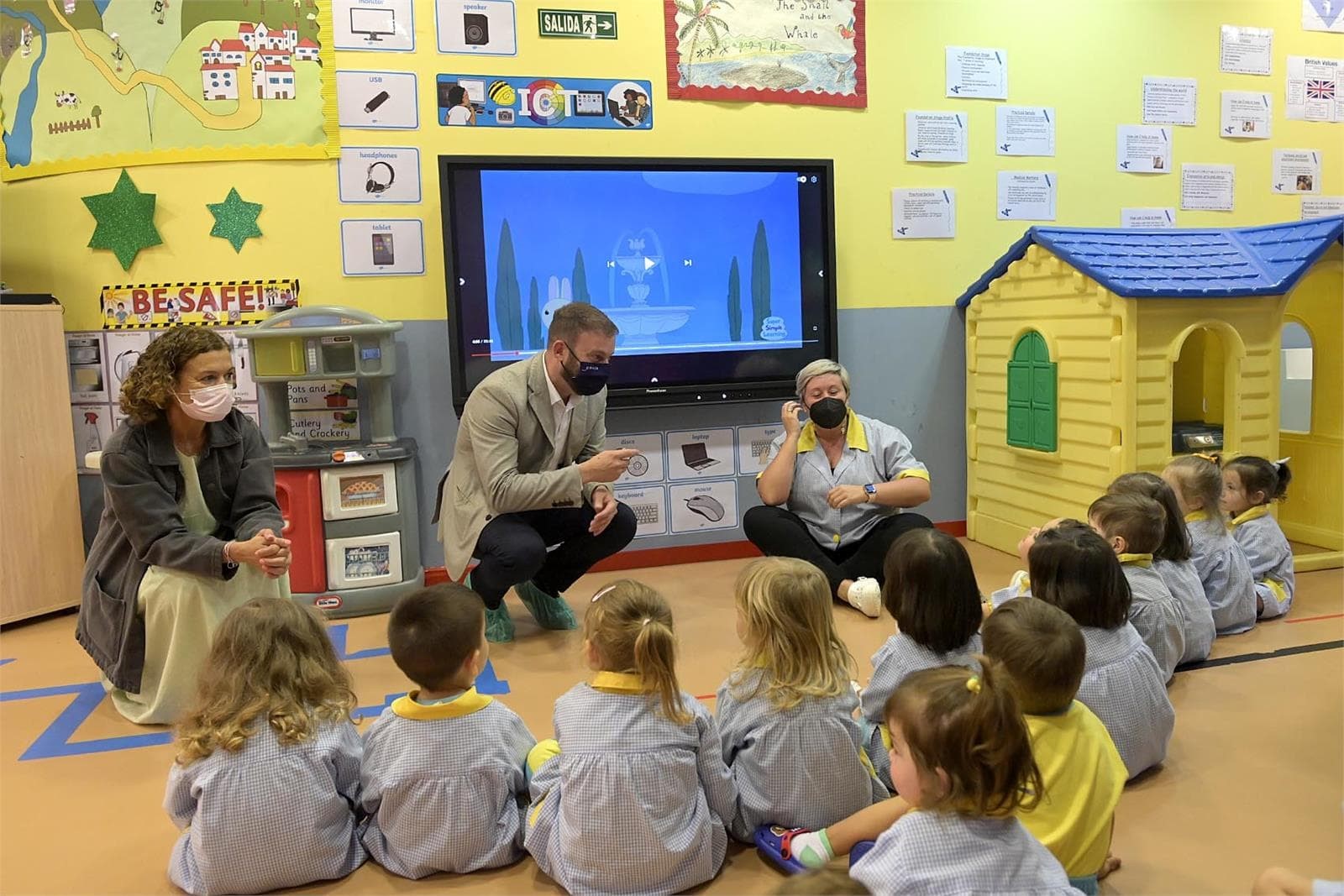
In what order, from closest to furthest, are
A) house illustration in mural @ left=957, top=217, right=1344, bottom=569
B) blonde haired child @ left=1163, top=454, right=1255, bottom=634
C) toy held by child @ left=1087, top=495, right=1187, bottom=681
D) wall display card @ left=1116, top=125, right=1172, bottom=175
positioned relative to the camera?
toy held by child @ left=1087, top=495, right=1187, bottom=681
blonde haired child @ left=1163, top=454, right=1255, bottom=634
house illustration in mural @ left=957, top=217, right=1344, bottom=569
wall display card @ left=1116, top=125, right=1172, bottom=175

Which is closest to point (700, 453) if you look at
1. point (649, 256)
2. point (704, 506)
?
point (704, 506)

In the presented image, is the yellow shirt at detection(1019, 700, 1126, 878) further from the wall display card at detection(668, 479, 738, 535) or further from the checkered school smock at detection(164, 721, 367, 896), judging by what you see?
the wall display card at detection(668, 479, 738, 535)

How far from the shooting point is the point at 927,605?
81.7 inches

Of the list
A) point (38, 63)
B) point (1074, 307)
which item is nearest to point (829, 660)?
point (1074, 307)

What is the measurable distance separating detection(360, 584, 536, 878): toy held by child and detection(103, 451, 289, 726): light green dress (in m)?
0.99

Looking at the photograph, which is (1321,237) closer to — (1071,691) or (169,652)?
(1071,691)

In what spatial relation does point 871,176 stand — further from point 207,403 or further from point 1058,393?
point 207,403

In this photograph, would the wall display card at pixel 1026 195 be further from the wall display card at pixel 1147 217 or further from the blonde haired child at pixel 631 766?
the blonde haired child at pixel 631 766

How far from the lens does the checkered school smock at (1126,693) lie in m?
2.16

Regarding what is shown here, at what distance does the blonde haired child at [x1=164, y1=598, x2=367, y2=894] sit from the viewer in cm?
178

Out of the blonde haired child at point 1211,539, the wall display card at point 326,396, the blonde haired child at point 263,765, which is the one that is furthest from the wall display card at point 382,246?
the blonde haired child at point 1211,539

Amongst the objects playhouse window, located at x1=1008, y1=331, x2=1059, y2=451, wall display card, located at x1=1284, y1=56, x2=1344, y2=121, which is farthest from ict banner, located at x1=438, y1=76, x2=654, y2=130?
wall display card, located at x1=1284, y1=56, x2=1344, y2=121

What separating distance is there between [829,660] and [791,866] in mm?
381

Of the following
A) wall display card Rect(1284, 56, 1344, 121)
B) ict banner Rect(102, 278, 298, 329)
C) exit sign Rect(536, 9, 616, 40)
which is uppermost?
exit sign Rect(536, 9, 616, 40)
